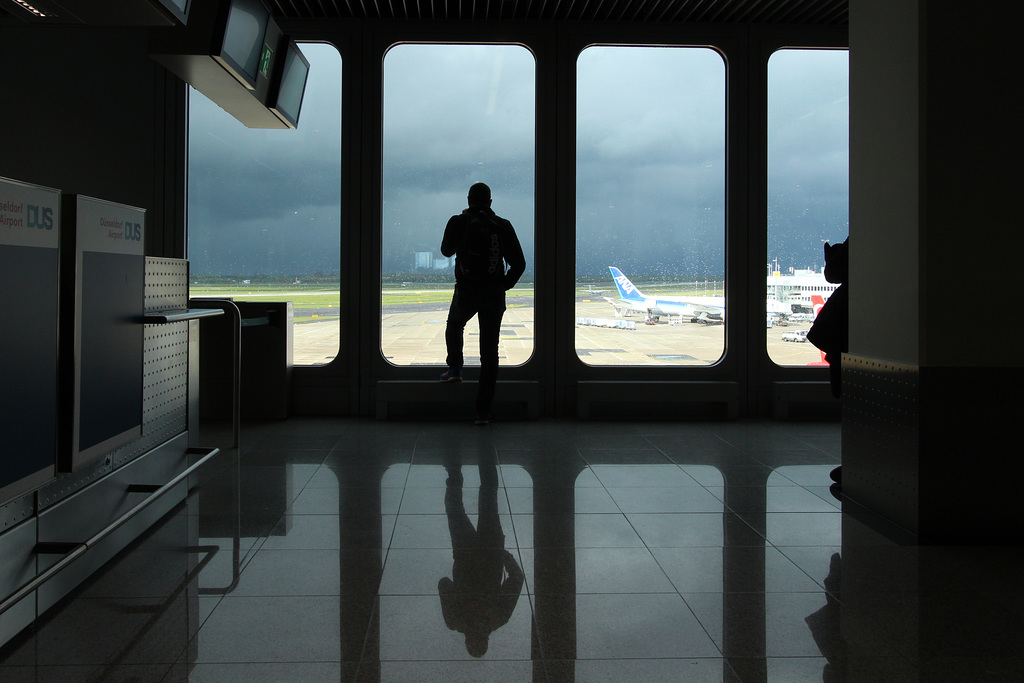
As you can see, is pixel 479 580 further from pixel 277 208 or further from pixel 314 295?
pixel 277 208

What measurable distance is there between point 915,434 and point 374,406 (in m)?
4.53

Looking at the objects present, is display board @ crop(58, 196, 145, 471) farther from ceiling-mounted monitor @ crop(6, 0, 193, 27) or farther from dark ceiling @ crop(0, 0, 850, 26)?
dark ceiling @ crop(0, 0, 850, 26)

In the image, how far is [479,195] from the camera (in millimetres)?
6316

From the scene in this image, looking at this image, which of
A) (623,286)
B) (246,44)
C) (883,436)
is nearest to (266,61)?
(246,44)

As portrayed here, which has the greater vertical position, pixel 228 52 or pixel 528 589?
pixel 228 52

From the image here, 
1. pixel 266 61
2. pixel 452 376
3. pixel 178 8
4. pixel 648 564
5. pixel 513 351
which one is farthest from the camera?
pixel 513 351

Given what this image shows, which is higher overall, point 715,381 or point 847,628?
point 715,381

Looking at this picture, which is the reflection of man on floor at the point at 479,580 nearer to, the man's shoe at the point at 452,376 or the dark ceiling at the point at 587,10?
the man's shoe at the point at 452,376

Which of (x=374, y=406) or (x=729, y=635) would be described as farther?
(x=374, y=406)

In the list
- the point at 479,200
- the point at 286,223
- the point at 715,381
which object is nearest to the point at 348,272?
the point at 286,223

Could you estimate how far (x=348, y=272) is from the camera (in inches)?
269

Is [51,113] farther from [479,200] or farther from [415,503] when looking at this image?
[415,503]

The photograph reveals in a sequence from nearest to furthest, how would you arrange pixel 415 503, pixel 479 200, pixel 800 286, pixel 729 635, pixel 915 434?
pixel 729 635, pixel 915 434, pixel 415 503, pixel 479 200, pixel 800 286

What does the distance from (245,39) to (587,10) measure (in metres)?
3.07
